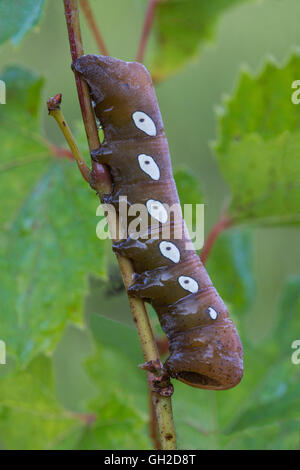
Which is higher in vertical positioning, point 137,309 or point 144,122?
point 144,122

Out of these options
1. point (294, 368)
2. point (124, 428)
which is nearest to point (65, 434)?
point (124, 428)

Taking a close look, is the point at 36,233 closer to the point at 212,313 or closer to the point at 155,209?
the point at 155,209

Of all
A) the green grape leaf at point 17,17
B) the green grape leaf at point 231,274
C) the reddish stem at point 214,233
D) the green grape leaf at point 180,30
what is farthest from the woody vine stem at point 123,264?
the green grape leaf at point 180,30

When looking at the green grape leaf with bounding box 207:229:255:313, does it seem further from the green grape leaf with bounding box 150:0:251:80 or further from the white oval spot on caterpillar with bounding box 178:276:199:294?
the green grape leaf with bounding box 150:0:251:80

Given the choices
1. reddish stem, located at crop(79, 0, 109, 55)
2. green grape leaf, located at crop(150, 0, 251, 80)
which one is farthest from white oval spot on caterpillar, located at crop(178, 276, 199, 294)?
green grape leaf, located at crop(150, 0, 251, 80)

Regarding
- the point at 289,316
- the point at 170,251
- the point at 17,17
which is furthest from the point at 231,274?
the point at 17,17

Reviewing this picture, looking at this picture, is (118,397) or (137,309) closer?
(137,309)

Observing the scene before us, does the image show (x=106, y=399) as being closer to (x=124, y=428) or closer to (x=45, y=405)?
(x=124, y=428)
